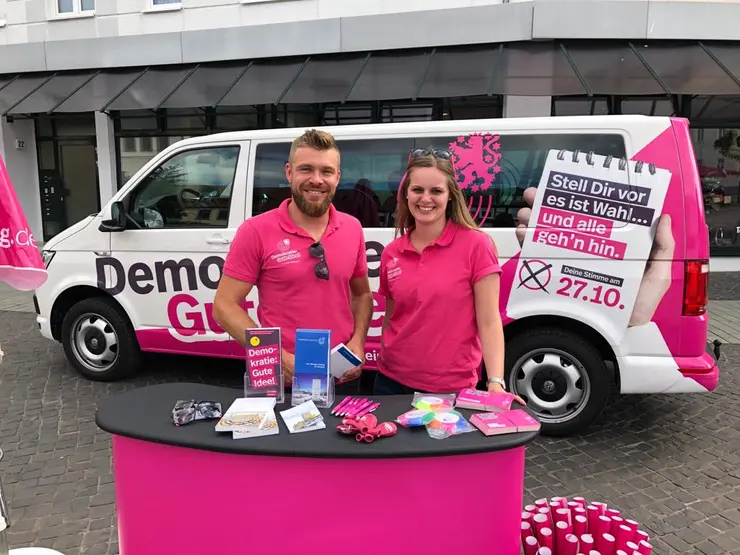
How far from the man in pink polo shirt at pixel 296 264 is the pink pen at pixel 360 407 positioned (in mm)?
264

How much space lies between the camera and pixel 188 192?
465cm

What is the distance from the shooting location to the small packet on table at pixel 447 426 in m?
1.78

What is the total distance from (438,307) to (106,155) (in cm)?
1218

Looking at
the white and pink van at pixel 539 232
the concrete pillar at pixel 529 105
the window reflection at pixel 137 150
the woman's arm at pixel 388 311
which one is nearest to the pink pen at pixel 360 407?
the woman's arm at pixel 388 311

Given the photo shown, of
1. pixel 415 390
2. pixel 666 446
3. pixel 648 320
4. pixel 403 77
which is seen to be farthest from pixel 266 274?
pixel 403 77

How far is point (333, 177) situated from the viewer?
7.39 ft

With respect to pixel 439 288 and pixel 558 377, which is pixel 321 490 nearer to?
pixel 439 288

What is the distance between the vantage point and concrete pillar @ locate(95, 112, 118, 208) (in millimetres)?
12344

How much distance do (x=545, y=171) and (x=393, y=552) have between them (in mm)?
2807

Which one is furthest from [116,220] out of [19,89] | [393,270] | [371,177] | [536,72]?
[19,89]

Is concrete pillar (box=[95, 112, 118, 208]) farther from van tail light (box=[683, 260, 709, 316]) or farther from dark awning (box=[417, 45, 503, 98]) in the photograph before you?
van tail light (box=[683, 260, 709, 316])

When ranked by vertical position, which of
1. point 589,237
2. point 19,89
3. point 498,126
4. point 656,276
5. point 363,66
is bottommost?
point 656,276

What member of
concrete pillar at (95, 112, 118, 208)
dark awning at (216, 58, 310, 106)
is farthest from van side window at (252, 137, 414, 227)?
concrete pillar at (95, 112, 118, 208)

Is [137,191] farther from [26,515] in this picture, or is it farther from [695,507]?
[695,507]
